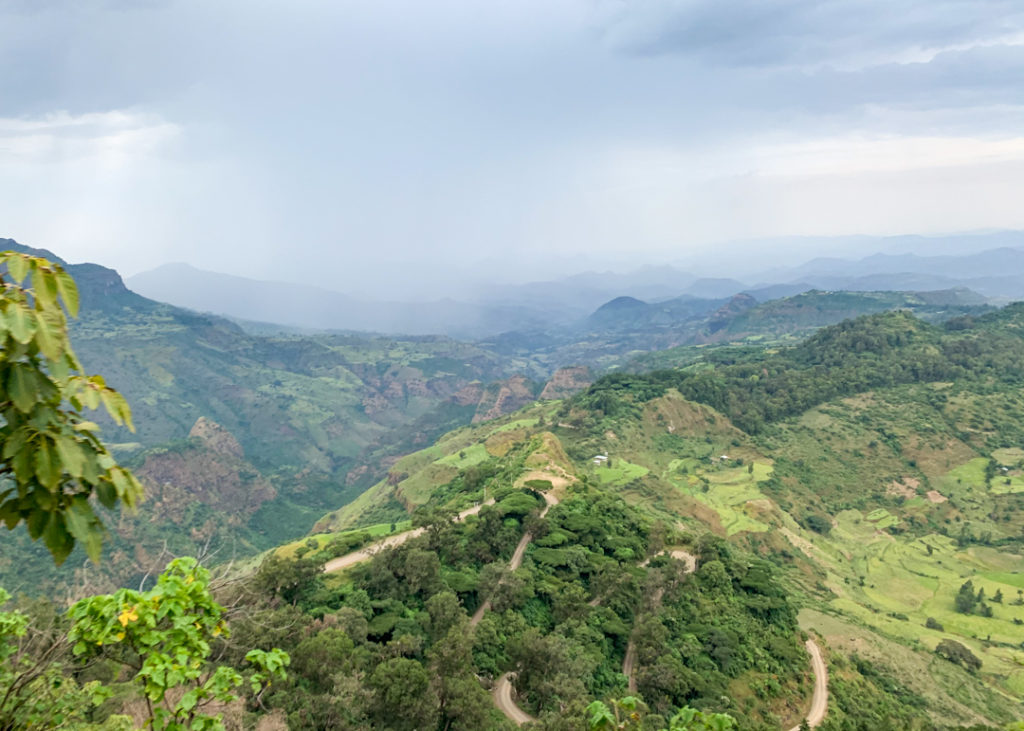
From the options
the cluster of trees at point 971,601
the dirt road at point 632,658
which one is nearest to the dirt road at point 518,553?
the dirt road at point 632,658

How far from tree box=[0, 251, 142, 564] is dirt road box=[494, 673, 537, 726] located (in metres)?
25.0

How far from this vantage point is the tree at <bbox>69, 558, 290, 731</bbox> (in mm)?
5203

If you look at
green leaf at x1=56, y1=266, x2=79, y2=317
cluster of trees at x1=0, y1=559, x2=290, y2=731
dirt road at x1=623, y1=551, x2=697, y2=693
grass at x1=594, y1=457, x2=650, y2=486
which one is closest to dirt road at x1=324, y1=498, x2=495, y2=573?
dirt road at x1=623, y1=551, x2=697, y2=693

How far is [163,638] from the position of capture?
5387mm

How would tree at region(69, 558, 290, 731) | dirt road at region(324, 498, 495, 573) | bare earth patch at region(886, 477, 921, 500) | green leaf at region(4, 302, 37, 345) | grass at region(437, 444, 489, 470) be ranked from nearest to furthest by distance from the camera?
green leaf at region(4, 302, 37, 345), tree at region(69, 558, 290, 731), dirt road at region(324, 498, 495, 573), bare earth patch at region(886, 477, 921, 500), grass at region(437, 444, 489, 470)

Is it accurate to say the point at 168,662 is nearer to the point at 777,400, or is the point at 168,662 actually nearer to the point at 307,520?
the point at 777,400

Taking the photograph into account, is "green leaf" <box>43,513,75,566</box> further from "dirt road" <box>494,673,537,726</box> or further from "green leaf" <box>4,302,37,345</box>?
"dirt road" <box>494,673,537,726</box>

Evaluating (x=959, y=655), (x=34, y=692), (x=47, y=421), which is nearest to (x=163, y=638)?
(x=34, y=692)

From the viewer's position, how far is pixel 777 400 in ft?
301

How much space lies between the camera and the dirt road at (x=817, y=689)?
29487mm

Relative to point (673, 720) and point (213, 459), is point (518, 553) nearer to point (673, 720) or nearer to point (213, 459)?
point (673, 720)

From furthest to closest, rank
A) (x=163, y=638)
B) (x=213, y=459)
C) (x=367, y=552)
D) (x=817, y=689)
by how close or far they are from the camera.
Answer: (x=213, y=459), (x=367, y=552), (x=817, y=689), (x=163, y=638)

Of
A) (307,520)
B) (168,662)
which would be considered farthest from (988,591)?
(307,520)

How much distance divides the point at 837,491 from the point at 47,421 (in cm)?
8583
